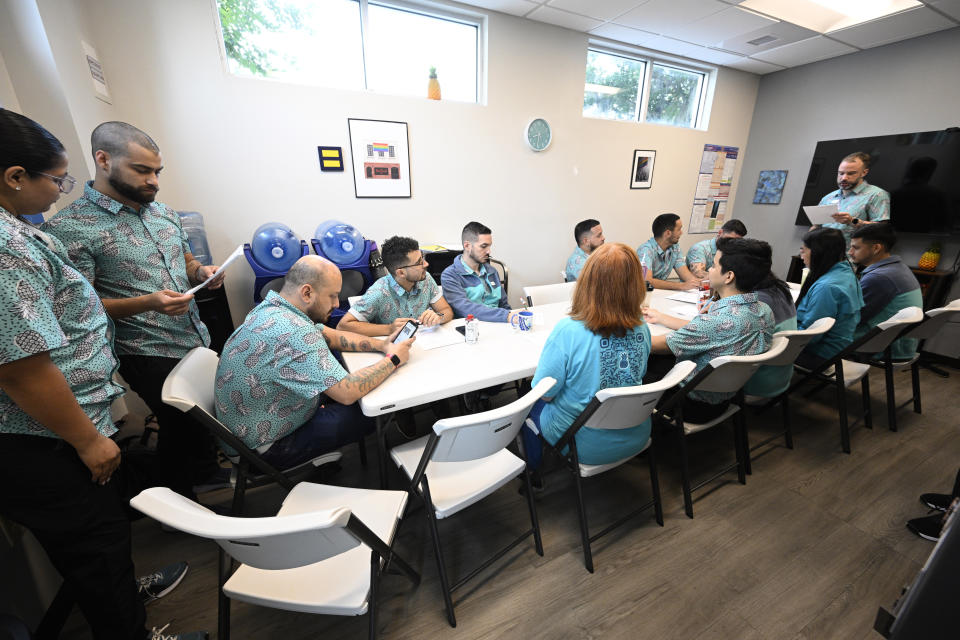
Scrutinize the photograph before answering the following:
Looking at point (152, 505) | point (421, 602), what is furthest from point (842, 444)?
point (152, 505)

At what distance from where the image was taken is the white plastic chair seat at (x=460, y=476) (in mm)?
1292

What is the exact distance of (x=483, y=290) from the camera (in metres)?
2.65

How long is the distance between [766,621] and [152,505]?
2060 millimetres

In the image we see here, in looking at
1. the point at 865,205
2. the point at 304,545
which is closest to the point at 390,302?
the point at 304,545

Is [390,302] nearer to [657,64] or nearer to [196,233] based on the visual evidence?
[196,233]

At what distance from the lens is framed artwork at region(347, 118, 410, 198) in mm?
3119

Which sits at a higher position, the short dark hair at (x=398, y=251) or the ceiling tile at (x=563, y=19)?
the ceiling tile at (x=563, y=19)

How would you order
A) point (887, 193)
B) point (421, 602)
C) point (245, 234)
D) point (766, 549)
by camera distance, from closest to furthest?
point (421, 602) < point (766, 549) < point (245, 234) < point (887, 193)

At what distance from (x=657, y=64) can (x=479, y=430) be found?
5119 millimetres

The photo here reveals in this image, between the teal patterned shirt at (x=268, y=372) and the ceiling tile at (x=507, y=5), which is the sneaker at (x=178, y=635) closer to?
the teal patterned shirt at (x=268, y=372)

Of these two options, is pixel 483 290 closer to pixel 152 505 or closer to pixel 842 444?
pixel 152 505

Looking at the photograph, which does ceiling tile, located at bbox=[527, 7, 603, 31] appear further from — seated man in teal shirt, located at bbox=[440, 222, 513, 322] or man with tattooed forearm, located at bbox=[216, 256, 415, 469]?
man with tattooed forearm, located at bbox=[216, 256, 415, 469]

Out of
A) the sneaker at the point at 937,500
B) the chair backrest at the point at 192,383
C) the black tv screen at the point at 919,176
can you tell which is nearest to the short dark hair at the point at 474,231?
the chair backrest at the point at 192,383

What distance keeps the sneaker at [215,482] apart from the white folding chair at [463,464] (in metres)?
0.97
